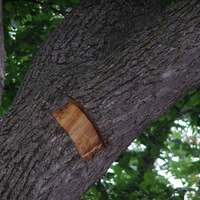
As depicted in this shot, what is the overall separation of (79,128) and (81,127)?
1 centimetres

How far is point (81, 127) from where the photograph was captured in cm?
134

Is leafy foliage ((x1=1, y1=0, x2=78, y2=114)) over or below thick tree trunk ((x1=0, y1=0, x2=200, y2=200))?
over

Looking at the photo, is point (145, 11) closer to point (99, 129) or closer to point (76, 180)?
point (99, 129)

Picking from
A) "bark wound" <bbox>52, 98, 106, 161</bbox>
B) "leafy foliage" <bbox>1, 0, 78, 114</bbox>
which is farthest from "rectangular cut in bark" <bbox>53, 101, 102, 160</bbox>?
"leafy foliage" <bbox>1, 0, 78, 114</bbox>

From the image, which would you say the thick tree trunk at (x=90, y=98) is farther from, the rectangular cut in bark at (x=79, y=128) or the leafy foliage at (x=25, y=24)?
the leafy foliage at (x=25, y=24)

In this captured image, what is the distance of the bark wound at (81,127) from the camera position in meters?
1.33

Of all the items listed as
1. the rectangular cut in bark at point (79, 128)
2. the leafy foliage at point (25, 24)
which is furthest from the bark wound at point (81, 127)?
the leafy foliage at point (25, 24)

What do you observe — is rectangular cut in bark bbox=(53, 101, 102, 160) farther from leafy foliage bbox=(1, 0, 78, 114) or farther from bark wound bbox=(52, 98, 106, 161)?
leafy foliage bbox=(1, 0, 78, 114)

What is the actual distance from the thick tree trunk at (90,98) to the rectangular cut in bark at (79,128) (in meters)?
0.03

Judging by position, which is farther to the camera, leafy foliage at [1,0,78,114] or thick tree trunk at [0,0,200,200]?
leafy foliage at [1,0,78,114]

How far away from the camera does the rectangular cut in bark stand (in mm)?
1330

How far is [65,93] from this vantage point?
1.40m

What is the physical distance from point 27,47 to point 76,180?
2.01 meters

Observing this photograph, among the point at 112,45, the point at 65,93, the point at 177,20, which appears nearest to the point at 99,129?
the point at 65,93
